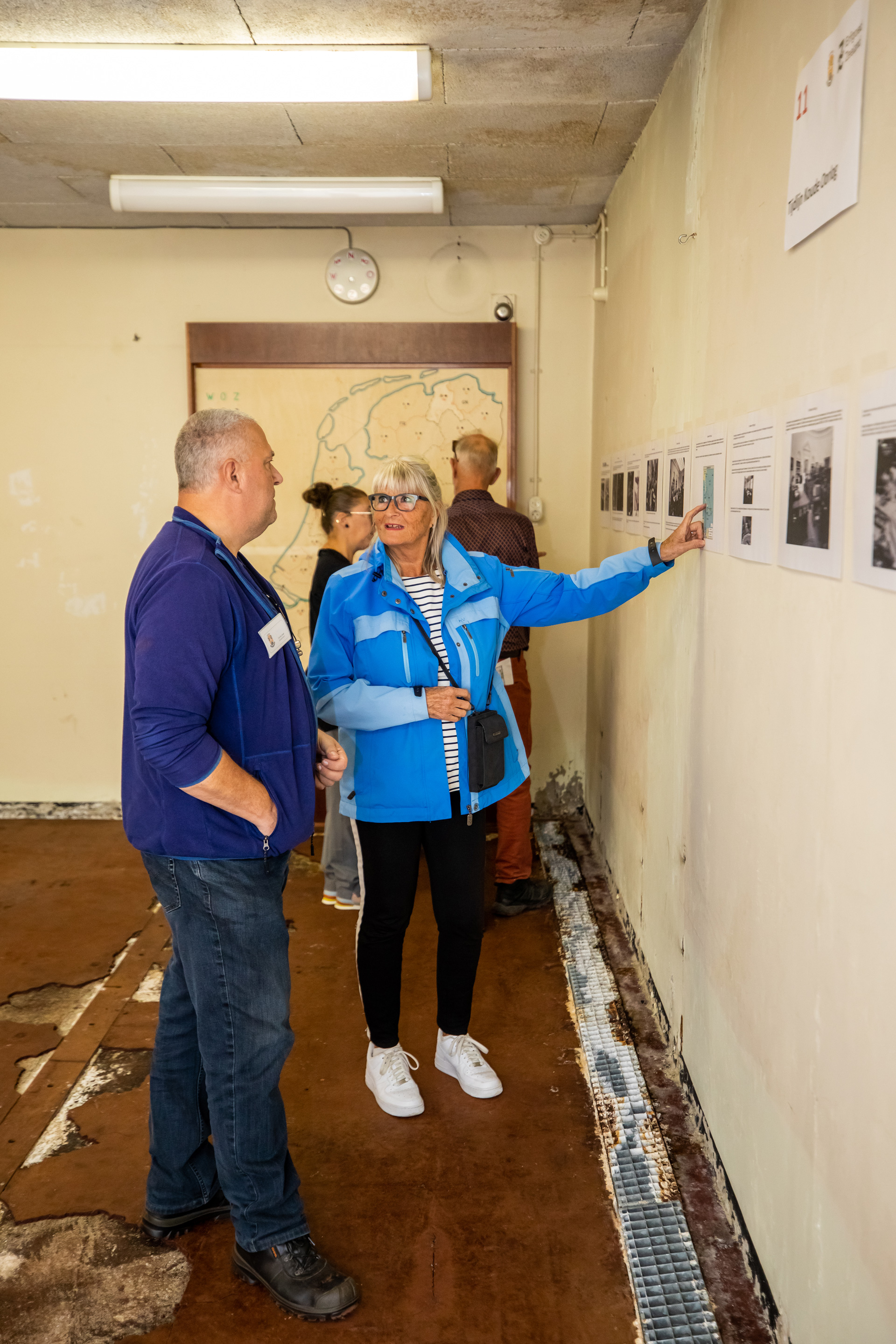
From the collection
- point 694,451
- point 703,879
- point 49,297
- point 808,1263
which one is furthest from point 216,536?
point 49,297

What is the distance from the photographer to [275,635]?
6.14 ft

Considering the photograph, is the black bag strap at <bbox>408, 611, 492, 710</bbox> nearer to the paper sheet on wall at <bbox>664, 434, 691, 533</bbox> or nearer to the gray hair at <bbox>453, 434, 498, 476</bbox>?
the paper sheet on wall at <bbox>664, 434, 691, 533</bbox>

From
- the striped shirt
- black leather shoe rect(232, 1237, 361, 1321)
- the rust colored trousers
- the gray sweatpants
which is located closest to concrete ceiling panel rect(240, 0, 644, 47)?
the striped shirt

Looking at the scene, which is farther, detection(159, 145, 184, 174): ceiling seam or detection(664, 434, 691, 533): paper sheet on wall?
detection(159, 145, 184, 174): ceiling seam

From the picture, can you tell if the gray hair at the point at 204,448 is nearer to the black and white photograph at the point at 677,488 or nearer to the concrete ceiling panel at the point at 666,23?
the black and white photograph at the point at 677,488

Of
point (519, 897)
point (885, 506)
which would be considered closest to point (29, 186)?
point (519, 897)

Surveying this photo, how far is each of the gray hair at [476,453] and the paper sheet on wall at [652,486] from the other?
2.56 ft

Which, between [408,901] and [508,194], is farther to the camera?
[508,194]

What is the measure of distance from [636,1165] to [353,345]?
3.78 m

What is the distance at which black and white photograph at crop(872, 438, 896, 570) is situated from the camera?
1.27 metres

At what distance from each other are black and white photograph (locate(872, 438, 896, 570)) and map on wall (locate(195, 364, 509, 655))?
11.7ft

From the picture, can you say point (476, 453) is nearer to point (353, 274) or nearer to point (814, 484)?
point (353, 274)

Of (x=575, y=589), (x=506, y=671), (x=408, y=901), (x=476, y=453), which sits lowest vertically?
(x=408, y=901)

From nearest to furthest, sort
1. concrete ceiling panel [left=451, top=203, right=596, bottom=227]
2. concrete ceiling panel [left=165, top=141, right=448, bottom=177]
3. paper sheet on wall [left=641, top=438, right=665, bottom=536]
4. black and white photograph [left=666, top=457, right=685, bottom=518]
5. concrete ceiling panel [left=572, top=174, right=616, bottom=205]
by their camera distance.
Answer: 1. black and white photograph [left=666, top=457, right=685, bottom=518]
2. paper sheet on wall [left=641, top=438, right=665, bottom=536]
3. concrete ceiling panel [left=165, top=141, right=448, bottom=177]
4. concrete ceiling panel [left=572, top=174, right=616, bottom=205]
5. concrete ceiling panel [left=451, top=203, right=596, bottom=227]
